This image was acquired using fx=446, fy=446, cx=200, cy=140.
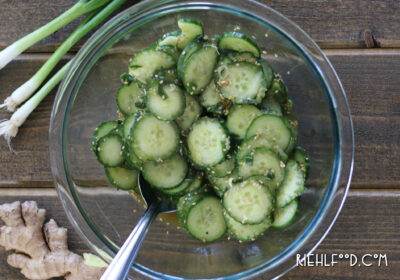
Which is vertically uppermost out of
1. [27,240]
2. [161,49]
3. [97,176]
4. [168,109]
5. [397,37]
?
[397,37]

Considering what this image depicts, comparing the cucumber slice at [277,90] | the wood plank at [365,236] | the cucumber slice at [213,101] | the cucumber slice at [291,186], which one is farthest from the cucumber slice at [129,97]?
the wood plank at [365,236]

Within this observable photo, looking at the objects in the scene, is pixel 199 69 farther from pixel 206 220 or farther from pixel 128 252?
pixel 128 252

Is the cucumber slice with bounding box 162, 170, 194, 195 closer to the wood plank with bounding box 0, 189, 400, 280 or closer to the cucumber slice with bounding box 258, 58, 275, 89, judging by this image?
the cucumber slice with bounding box 258, 58, 275, 89

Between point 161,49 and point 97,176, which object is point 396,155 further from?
point 97,176

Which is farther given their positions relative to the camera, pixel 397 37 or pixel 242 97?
pixel 397 37

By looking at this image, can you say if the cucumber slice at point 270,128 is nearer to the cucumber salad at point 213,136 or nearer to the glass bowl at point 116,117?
the cucumber salad at point 213,136

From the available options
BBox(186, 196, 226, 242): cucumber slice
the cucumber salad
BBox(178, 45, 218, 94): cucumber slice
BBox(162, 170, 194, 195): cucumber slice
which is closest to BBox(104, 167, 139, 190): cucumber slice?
the cucumber salad

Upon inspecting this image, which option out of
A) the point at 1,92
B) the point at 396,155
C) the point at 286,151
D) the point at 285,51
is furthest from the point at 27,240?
the point at 396,155
